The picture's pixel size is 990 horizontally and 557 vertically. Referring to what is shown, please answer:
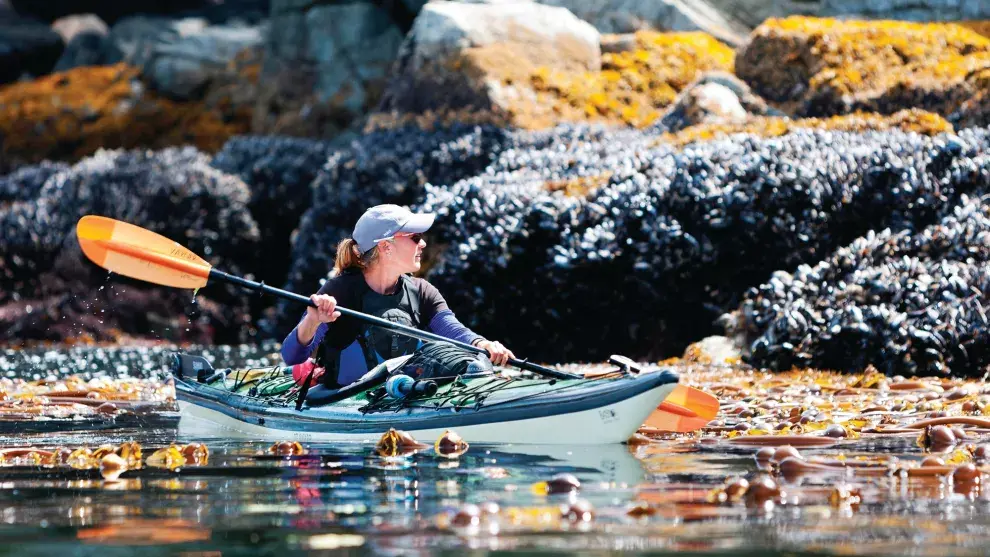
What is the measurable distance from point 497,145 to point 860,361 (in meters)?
7.76

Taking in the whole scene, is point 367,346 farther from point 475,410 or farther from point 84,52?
point 84,52

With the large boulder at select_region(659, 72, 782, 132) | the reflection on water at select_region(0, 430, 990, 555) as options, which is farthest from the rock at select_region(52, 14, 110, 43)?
the reflection on water at select_region(0, 430, 990, 555)

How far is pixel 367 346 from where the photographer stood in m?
7.98

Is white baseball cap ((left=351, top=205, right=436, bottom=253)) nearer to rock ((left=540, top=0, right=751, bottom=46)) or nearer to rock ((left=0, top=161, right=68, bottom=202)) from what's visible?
rock ((left=540, top=0, right=751, bottom=46))

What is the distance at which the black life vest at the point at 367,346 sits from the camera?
7953 mm

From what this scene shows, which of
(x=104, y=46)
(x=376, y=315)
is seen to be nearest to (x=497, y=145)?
(x=376, y=315)

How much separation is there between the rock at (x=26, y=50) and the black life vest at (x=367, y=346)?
29744mm

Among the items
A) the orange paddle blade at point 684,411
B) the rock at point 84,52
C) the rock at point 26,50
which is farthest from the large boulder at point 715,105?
the rock at point 26,50

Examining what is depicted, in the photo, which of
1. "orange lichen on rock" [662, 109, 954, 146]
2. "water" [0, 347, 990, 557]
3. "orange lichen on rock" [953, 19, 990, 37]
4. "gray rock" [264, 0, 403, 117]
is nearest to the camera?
"water" [0, 347, 990, 557]

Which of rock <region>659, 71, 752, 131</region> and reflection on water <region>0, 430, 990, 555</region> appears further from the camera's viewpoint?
rock <region>659, 71, 752, 131</region>

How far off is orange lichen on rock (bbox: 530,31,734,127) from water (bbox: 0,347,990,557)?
12.6 metres

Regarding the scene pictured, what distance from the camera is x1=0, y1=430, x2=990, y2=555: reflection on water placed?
4.18 m

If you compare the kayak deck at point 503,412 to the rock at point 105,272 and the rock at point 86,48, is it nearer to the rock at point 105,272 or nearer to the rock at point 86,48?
the rock at point 105,272

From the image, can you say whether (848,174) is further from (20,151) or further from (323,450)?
(20,151)
